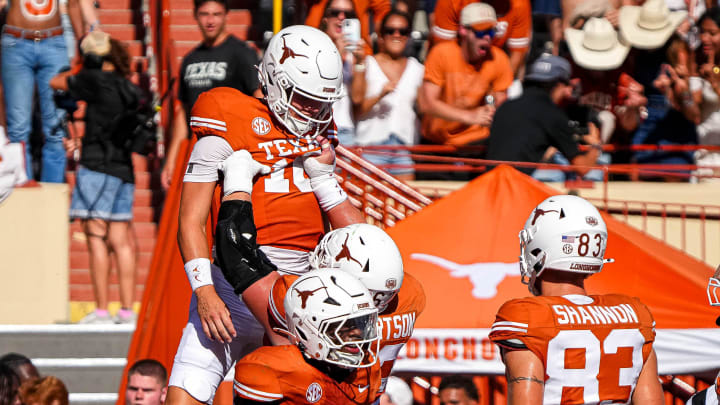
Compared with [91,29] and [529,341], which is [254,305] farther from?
[91,29]

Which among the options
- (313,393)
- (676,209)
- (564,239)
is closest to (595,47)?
(676,209)

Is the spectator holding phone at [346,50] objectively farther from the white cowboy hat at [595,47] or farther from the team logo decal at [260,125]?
the team logo decal at [260,125]

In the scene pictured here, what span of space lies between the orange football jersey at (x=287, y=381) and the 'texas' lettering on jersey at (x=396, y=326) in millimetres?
442

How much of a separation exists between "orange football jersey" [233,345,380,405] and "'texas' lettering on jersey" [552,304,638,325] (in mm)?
791

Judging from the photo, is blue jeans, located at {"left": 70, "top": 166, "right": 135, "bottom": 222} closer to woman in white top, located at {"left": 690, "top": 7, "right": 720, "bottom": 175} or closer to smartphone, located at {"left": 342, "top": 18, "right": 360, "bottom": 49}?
smartphone, located at {"left": 342, "top": 18, "right": 360, "bottom": 49}

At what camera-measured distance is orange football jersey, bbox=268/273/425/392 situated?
14.2ft

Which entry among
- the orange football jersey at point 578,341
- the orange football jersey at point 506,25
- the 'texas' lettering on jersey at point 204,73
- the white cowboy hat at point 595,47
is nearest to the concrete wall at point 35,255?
the 'texas' lettering on jersey at point 204,73

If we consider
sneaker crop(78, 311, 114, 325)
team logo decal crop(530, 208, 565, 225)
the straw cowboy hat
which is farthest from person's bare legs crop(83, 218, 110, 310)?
team logo decal crop(530, 208, 565, 225)

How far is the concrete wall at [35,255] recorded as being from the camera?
29.1 feet

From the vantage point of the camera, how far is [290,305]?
4086 millimetres

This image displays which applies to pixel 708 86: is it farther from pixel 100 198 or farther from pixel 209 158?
pixel 209 158

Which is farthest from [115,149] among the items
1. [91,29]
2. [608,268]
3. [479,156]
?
[608,268]

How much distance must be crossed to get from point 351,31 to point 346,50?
0.16 meters

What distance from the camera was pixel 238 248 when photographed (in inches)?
175
